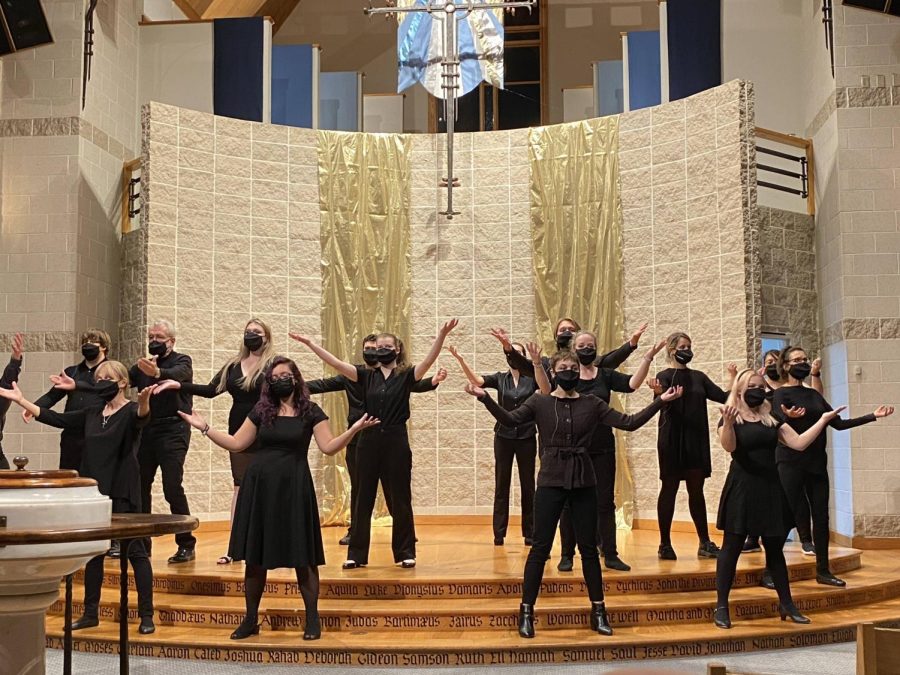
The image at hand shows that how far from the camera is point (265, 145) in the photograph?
9258 mm

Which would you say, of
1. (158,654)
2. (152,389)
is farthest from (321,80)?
(158,654)

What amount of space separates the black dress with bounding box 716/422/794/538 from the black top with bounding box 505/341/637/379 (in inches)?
47.0

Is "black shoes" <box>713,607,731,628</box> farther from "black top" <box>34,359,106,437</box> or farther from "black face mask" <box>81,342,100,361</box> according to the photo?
"black face mask" <box>81,342,100,361</box>

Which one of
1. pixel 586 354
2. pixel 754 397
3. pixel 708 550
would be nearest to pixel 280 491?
pixel 586 354

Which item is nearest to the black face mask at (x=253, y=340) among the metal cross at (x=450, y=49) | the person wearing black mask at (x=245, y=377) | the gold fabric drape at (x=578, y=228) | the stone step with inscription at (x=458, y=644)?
the person wearing black mask at (x=245, y=377)

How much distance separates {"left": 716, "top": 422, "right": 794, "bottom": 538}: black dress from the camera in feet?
17.2

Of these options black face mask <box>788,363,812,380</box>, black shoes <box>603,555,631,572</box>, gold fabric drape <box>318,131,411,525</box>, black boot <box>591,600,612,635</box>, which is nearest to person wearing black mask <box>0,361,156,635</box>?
black boot <box>591,600,612,635</box>

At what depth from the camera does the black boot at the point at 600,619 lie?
511 cm

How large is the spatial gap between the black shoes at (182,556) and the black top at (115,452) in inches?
52.7

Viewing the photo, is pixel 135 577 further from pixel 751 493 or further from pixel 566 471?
pixel 751 493

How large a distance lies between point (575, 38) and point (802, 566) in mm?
7689

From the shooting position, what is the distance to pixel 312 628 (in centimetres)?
500

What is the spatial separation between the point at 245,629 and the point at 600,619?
1735 mm

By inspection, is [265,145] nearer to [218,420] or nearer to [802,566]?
[218,420]
